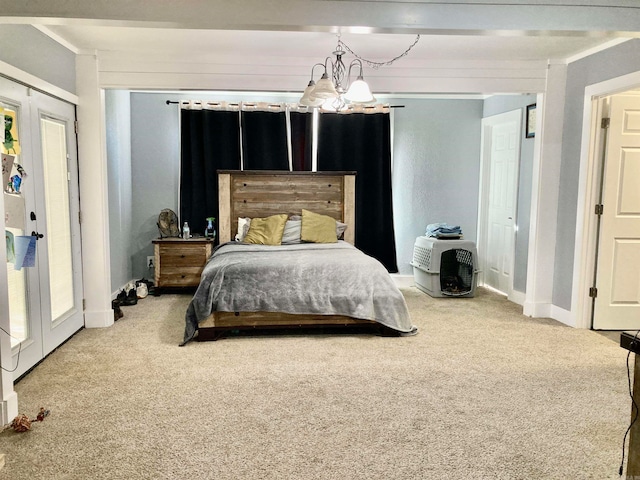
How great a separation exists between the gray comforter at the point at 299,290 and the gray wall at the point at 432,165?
2.22m

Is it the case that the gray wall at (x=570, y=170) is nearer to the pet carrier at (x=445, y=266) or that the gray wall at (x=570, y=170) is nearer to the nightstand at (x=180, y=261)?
the pet carrier at (x=445, y=266)

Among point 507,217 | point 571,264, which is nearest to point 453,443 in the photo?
point 571,264

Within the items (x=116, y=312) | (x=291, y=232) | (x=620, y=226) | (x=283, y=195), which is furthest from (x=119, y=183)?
(x=620, y=226)

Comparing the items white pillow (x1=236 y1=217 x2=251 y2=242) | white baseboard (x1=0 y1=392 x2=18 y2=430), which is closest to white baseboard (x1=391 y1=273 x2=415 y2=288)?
white pillow (x1=236 y1=217 x2=251 y2=242)

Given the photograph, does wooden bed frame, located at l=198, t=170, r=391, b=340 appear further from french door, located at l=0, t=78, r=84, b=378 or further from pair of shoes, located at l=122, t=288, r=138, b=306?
french door, located at l=0, t=78, r=84, b=378

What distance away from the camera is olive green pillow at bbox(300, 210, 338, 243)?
205 inches

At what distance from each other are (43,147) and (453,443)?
3.28 m

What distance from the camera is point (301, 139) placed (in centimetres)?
587

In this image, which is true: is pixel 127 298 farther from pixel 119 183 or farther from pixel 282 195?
pixel 282 195

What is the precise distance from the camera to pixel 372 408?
8.89ft

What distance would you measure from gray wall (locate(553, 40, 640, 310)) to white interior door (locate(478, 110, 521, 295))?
0.85 metres

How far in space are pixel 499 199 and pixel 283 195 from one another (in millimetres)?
2569

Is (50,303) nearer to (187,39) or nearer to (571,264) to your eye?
(187,39)

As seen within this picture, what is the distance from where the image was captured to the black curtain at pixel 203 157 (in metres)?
5.74
